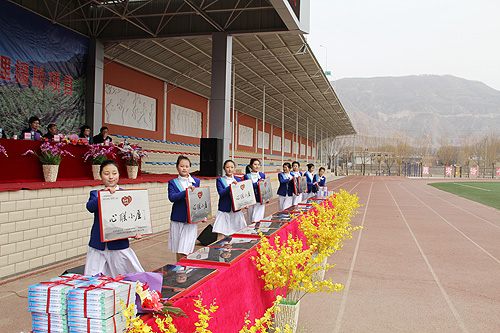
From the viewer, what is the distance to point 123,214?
A: 342 centimetres

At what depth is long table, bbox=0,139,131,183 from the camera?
6.45 metres

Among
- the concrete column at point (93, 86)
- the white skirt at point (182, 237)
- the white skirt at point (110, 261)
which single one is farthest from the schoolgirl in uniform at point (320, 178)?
the concrete column at point (93, 86)

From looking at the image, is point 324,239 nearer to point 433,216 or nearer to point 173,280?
point 173,280

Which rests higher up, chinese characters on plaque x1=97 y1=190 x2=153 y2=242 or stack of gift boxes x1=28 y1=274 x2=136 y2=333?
chinese characters on plaque x1=97 y1=190 x2=153 y2=242

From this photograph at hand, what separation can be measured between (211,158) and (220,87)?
8.57ft

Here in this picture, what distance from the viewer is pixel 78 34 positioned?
14.1m

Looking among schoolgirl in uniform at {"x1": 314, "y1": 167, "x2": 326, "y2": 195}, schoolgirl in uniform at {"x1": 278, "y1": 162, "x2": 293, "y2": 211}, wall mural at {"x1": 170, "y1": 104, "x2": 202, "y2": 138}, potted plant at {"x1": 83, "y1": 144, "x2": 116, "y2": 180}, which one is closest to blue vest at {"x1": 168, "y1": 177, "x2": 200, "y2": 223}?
potted plant at {"x1": 83, "y1": 144, "x2": 116, "y2": 180}

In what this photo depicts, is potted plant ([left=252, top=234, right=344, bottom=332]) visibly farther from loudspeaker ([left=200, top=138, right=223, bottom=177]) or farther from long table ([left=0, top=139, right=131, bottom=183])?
loudspeaker ([left=200, top=138, right=223, bottom=177])

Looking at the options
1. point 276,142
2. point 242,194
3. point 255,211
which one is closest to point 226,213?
point 242,194

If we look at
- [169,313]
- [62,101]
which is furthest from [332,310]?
[62,101]

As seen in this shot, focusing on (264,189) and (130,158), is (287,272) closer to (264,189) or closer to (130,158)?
(264,189)

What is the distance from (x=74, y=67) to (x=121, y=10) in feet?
9.10

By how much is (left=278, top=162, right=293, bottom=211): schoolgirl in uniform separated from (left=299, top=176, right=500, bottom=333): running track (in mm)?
1919

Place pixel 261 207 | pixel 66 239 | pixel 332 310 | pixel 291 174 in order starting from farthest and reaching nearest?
pixel 291 174, pixel 261 207, pixel 66 239, pixel 332 310
